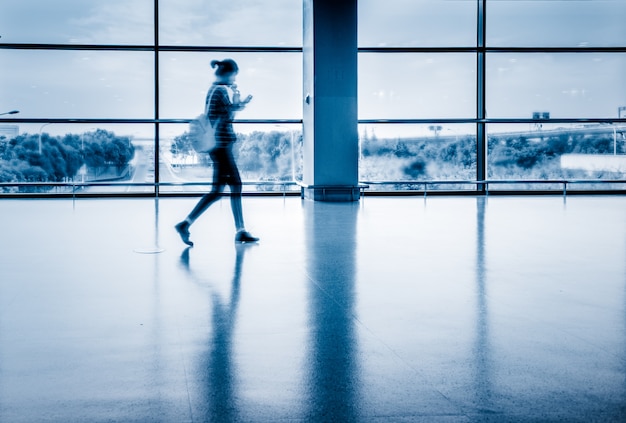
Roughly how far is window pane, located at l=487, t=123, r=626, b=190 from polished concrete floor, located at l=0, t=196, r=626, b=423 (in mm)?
7308

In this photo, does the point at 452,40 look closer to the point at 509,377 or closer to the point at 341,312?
the point at 341,312

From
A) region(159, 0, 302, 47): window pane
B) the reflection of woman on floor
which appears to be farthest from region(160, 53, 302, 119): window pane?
the reflection of woman on floor

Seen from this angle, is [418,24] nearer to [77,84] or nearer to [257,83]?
[257,83]

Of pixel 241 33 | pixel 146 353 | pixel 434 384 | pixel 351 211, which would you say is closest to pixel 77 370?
pixel 146 353

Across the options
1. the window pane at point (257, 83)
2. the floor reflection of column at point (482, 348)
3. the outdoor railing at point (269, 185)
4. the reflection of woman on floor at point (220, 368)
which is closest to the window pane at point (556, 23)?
the outdoor railing at point (269, 185)

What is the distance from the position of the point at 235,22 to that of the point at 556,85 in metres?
6.23

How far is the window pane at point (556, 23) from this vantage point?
41.8ft

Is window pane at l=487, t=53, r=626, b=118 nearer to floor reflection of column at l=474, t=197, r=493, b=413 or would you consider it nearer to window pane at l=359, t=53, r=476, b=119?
window pane at l=359, t=53, r=476, b=119

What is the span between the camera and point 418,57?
1269 cm

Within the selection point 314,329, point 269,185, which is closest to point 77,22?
point 269,185

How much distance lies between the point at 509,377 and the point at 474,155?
11161 mm

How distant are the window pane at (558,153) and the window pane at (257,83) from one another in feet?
13.0

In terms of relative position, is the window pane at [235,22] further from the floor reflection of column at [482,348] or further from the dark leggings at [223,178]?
the floor reflection of column at [482,348]

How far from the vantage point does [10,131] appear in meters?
12.1
